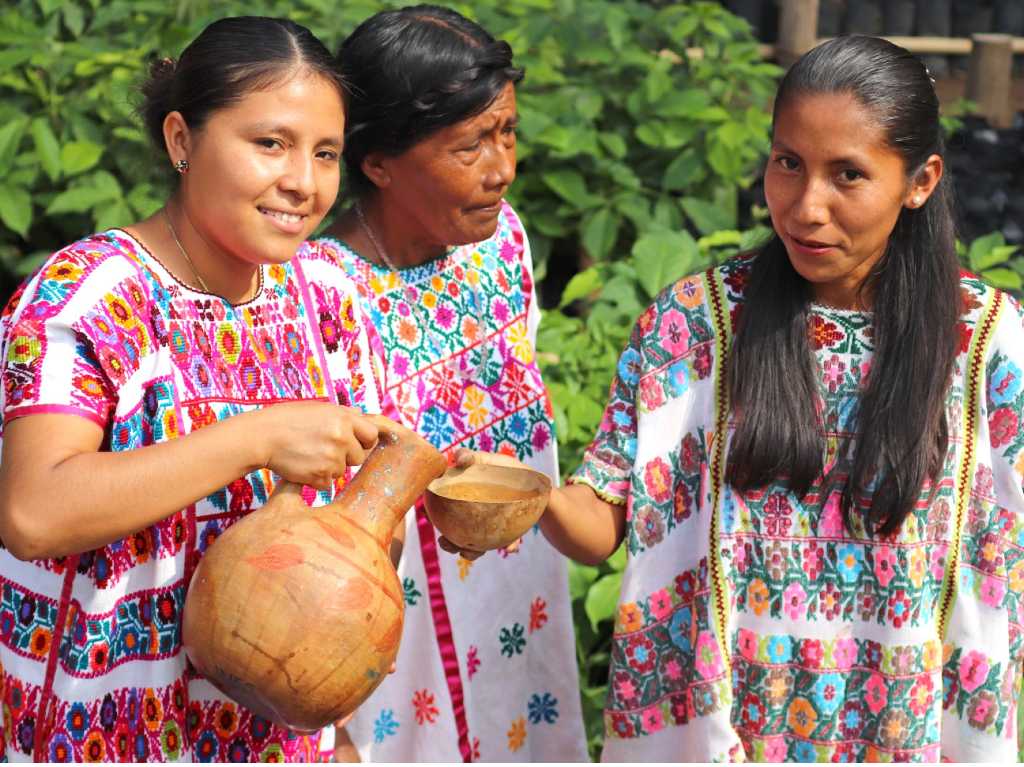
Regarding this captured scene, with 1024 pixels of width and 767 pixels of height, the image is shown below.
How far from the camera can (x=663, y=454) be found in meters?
2.28

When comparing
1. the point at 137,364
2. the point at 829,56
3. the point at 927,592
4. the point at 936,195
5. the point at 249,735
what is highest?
the point at 829,56

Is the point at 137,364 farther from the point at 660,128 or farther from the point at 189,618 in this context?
the point at 660,128

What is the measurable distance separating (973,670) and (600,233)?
2.80 m

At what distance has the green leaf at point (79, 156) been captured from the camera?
4.55 metres

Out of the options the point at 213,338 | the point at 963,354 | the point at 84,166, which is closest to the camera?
the point at 213,338

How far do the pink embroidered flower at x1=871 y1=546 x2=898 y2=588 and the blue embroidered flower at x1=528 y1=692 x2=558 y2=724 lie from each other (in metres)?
0.93

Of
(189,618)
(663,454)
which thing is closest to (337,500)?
(189,618)

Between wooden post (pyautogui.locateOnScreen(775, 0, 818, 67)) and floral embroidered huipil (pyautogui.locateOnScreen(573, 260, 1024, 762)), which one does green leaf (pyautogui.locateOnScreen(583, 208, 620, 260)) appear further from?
floral embroidered huipil (pyautogui.locateOnScreen(573, 260, 1024, 762))

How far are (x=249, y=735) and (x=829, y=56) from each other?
1358 millimetres

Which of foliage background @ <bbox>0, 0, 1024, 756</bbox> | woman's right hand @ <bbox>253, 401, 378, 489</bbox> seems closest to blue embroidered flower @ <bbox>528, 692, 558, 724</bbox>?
woman's right hand @ <bbox>253, 401, 378, 489</bbox>

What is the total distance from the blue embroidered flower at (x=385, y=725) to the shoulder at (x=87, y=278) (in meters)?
1.16

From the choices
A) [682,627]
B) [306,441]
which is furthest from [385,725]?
[306,441]

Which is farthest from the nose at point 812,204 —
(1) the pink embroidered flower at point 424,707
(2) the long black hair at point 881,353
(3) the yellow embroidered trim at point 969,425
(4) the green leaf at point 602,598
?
(4) the green leaf at point 602,598

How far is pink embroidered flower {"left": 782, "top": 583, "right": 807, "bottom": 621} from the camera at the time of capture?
87.8 inches
